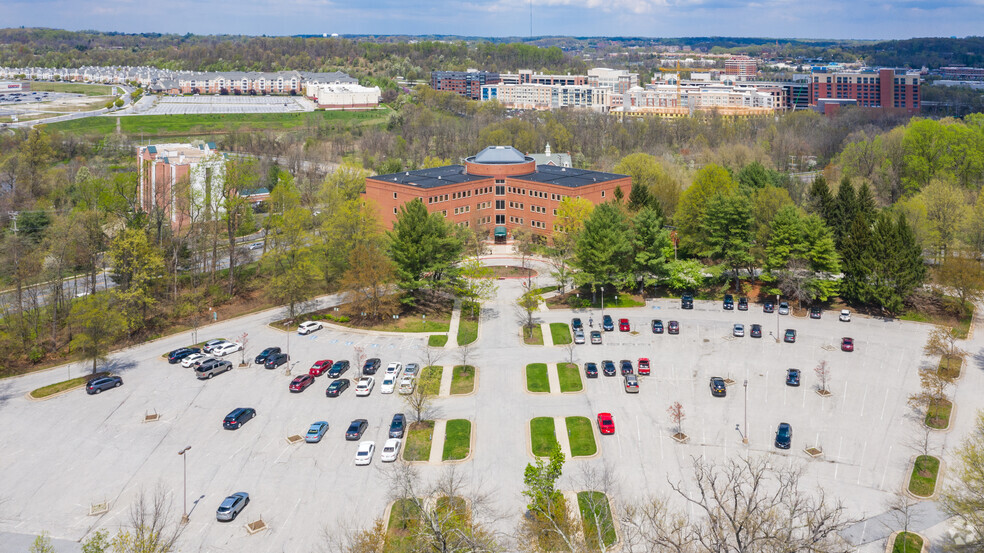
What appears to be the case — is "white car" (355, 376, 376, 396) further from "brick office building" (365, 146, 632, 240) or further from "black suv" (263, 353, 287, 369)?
"brick office building" (365, 146, 632, 240)

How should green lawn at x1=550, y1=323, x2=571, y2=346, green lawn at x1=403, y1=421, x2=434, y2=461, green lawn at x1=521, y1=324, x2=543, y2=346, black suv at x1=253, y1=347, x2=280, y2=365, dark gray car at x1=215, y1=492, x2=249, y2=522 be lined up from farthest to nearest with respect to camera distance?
green lawn at x1=550, y1=323, x2=571, y2=346
green lawn at x1=521, y1=324, x2=543, y2=346
black suv at x1=253, y1=347, x2=280, y2=365
green lawn at x1=403, y1=421, x2=434, y2=461
dark gray car at x1=215, y1=492, x2=249, y2=522

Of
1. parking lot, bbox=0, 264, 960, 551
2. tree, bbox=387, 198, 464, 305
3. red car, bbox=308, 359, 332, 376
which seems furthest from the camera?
tree, bbox=387, 198, 464, 305

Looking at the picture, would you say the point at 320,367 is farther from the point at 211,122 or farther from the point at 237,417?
the point at 211,122

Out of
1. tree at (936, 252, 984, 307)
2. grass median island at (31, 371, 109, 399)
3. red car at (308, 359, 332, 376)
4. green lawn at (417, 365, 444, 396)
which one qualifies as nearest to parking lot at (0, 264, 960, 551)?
red car at (308, 359, 332, 376)

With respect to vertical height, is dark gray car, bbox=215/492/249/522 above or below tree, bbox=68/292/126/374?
below

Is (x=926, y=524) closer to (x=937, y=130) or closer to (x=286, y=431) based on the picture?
(x=286, y=431)

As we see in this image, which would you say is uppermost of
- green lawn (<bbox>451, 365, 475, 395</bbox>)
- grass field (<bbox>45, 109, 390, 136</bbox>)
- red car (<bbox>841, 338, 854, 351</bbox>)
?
grass field (<bbox>45, 109, 390, 136</bbox>)

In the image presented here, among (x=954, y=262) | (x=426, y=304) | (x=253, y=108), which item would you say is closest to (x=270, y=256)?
(x=426, y=304)
